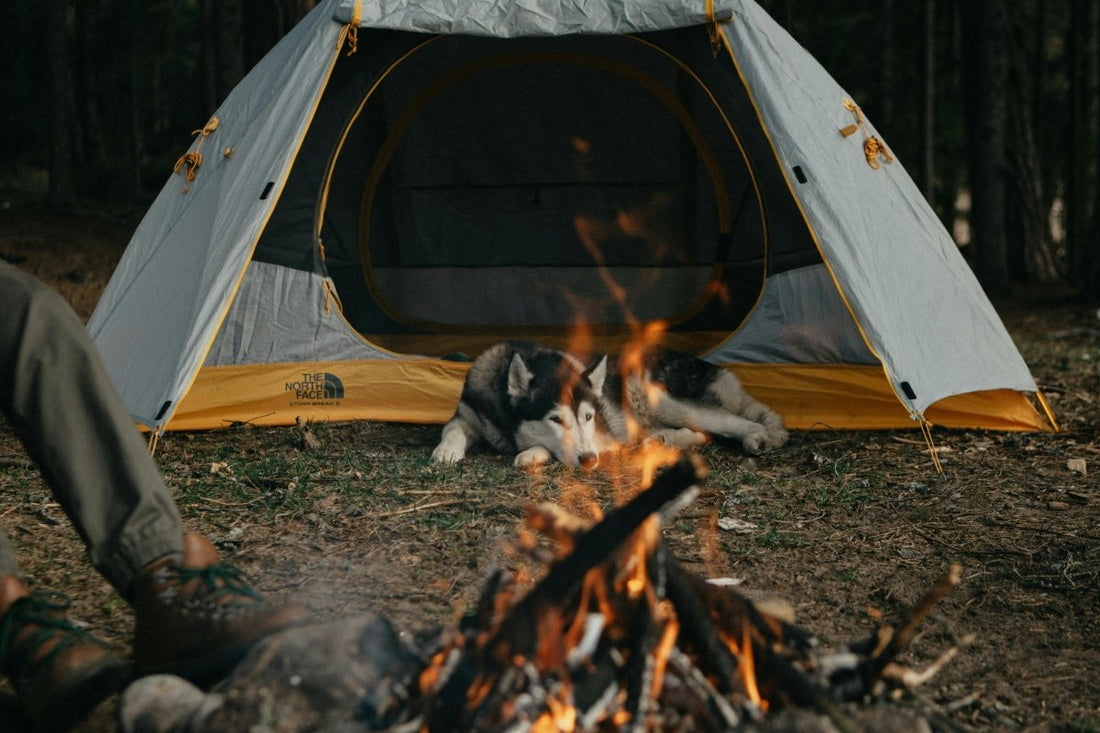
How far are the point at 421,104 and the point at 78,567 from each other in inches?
154

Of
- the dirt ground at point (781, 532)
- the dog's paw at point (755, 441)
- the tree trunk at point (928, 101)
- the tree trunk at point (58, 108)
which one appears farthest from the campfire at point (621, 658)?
the tree trunk at point (928, 101)

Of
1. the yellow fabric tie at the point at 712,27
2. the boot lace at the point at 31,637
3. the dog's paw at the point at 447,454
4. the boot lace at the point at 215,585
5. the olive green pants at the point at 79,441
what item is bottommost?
the dog's paw at the point at 447,454

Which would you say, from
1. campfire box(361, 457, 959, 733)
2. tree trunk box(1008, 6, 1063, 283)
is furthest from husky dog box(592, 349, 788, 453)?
tree trunk box(1008, 6, 1063, 283)

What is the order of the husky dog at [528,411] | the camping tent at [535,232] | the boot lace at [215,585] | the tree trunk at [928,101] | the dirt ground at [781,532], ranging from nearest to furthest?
the boot lace at [215,585] → the dirt ground at [781,532] → the camping tent at [535,232] → the husky dog at [528,411] → the tree trunk at [928,101]

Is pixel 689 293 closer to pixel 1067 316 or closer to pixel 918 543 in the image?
pixel 918 543

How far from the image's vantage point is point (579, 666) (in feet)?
5.34

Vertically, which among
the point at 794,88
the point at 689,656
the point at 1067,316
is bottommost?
the point at 1067,316

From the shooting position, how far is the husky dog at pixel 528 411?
454cm

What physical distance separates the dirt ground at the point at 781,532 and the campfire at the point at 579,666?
1.69 ft

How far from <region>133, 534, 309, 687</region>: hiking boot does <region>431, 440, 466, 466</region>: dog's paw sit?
2.44 m

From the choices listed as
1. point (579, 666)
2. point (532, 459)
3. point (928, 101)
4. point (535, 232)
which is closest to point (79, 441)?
point (579, 666)

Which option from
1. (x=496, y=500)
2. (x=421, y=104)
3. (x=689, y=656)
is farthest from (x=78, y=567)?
(x=421, y=104)

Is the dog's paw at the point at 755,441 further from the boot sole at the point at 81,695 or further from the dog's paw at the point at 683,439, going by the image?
the boot sole at the point at 81,695

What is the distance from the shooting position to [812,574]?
10.2ft
